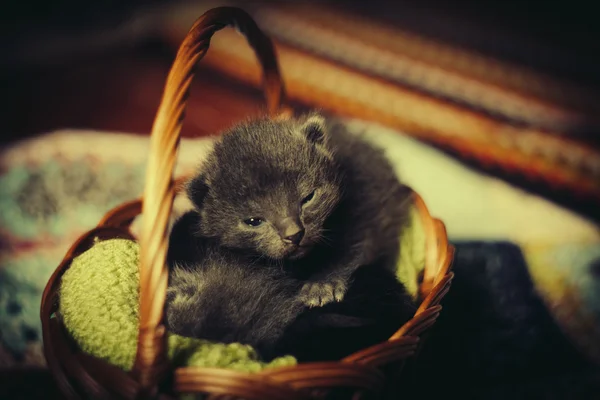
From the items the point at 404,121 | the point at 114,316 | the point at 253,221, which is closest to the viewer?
the point at 114,316

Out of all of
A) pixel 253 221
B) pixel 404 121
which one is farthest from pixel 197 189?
pixel 404 121

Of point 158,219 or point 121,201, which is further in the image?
point 121,201

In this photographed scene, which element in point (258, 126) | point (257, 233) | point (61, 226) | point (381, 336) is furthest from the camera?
point (61, 226)

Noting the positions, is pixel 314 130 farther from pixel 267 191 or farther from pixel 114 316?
pixel 114 316

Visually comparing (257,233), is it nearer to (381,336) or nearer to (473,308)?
(381,336)

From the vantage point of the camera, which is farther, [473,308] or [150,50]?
[150,50]

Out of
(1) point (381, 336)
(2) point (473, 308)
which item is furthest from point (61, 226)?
(2) point (473, 308)

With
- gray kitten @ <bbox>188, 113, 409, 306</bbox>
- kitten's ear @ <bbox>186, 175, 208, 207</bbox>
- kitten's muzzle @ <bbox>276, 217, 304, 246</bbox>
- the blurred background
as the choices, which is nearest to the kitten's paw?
gray kitten @ <bbox>188, 113, 409, 306</bbox>

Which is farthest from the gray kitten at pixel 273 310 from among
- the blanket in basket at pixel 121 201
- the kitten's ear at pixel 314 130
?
the blanket in basket at pixel 121 201
